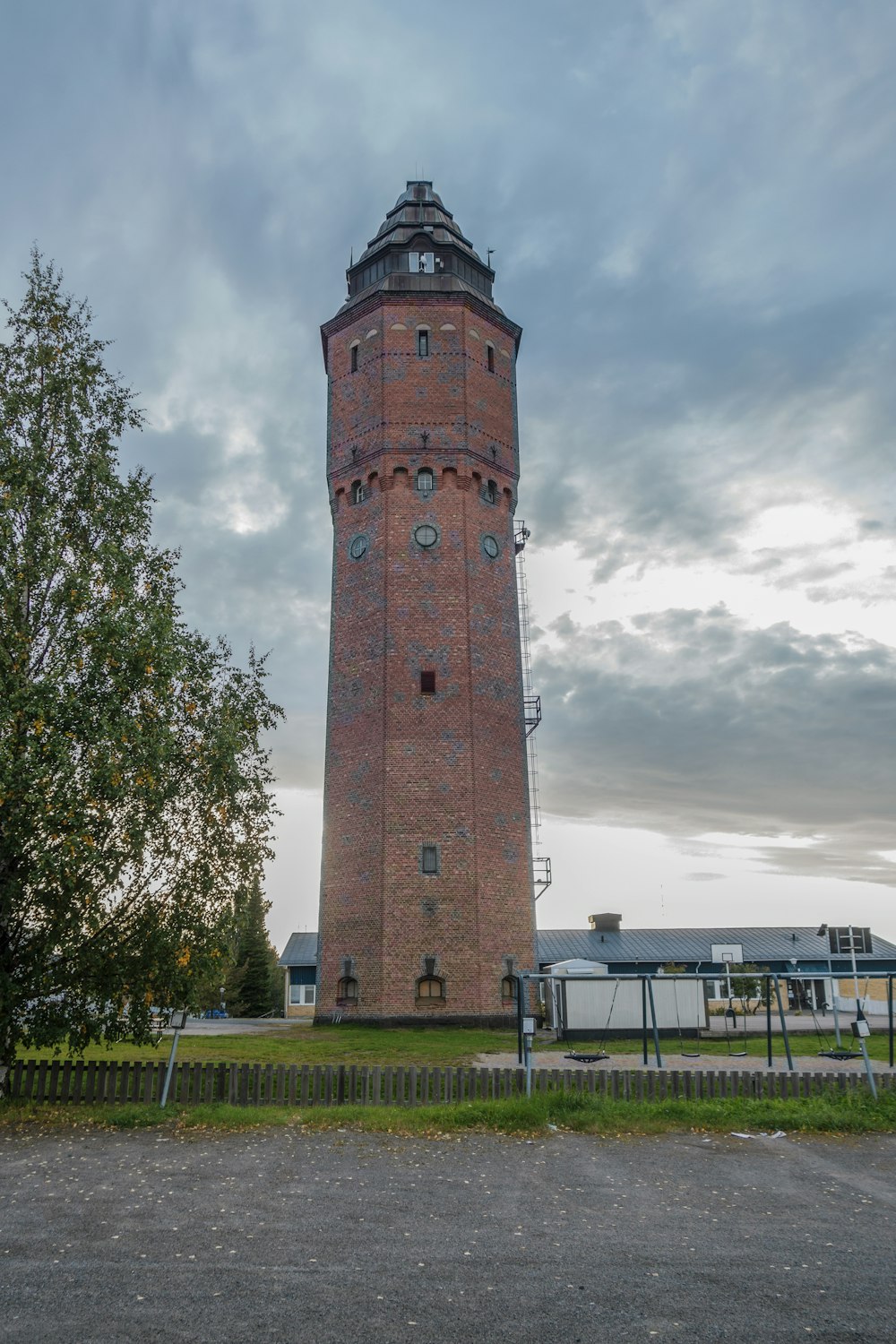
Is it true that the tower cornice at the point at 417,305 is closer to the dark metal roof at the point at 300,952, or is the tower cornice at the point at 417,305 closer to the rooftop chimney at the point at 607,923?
the dark metal roof at the point at 300,952

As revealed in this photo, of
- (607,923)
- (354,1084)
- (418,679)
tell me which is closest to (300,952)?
(607,923)

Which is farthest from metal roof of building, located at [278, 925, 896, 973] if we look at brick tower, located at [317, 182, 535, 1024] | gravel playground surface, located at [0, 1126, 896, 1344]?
gravel playground surface, located at [0, 1126, 896, 1344]

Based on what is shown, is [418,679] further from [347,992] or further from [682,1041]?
[682,1041]

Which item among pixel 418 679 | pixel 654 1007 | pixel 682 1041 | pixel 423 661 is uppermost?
pixel 423 661

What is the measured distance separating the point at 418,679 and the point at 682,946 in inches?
1394

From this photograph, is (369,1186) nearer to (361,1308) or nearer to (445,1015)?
(361,1308)

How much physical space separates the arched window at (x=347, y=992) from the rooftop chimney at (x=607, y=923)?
3396 cm

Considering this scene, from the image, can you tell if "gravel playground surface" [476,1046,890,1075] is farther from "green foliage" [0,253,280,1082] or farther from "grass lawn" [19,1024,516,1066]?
"green foliage" [0,253,280,1082]

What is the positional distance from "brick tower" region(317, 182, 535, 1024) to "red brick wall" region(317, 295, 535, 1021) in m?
0.06

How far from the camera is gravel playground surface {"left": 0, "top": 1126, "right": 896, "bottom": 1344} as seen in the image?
6926 mm

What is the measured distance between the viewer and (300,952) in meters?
54.8

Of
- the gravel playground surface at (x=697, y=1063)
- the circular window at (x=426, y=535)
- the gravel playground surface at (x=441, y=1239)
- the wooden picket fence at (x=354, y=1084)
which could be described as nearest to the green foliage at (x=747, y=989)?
the gravel playground surface at (x=697, y=1063)

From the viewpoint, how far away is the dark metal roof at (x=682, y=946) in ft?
184

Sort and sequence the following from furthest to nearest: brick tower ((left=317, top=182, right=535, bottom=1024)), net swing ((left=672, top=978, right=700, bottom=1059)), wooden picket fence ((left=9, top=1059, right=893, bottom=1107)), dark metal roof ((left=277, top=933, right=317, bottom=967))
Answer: dark metal roof ((left=277, top=933, right=317, bottom=967)) < brick tower ((left=317, top=182, right=535, bottom=1024)) < net swing ((left=672, top=978, right=700, bottom=1059)) < wooden picket fence ((left=9, top=1059, right=893, bottom=1107))
